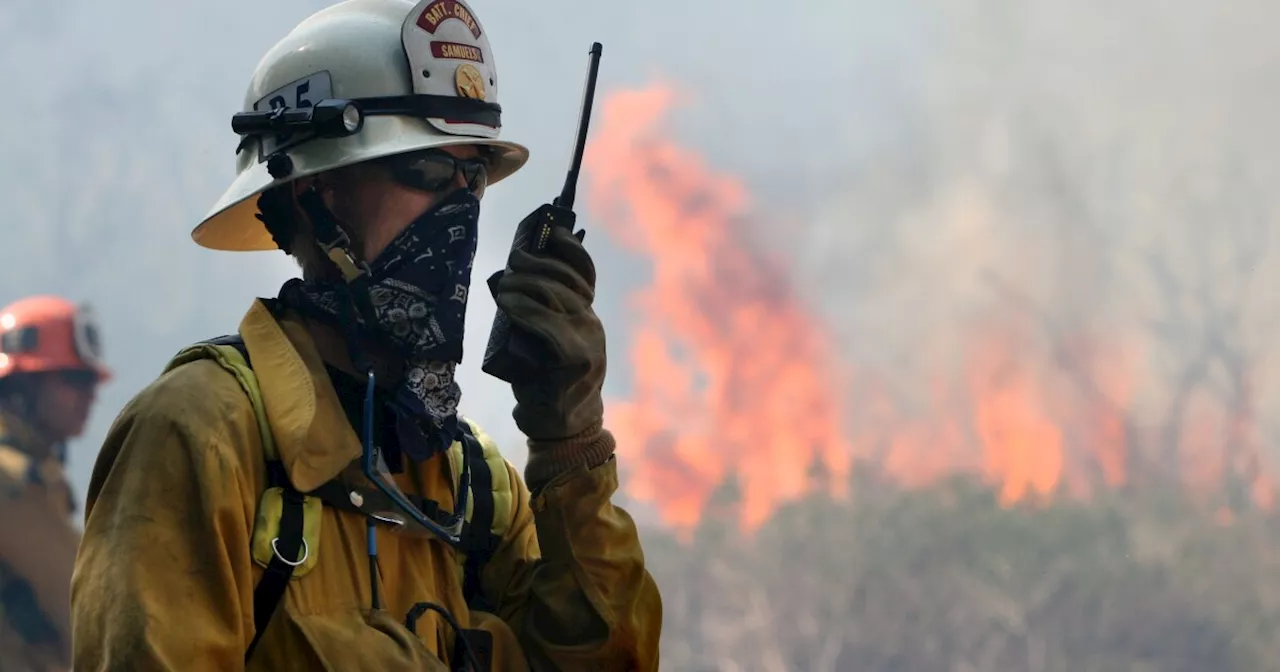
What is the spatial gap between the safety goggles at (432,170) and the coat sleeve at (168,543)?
2.18ft

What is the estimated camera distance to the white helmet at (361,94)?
10.5ft

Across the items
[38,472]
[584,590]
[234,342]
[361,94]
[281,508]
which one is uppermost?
[361,94]

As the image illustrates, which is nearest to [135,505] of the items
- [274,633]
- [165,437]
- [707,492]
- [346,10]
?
[165,437]

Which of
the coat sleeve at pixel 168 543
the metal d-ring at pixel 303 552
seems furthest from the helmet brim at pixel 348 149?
the metal d-ring at pixel 303 552

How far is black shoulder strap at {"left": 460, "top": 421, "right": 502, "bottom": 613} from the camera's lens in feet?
10.9

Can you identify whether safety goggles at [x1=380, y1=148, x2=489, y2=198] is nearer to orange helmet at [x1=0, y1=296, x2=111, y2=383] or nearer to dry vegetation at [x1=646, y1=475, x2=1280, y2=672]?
orange helmet at [x1=0, y1=296, x2=111, y2=383]

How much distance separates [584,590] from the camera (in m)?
3.26

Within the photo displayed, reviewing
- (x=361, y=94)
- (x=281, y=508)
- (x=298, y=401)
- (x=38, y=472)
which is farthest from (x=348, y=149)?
(x=38, y=472)

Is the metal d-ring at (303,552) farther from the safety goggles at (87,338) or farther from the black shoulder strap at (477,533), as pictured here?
the safety goggles at (87,338)

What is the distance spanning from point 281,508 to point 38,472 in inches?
305

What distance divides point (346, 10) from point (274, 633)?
1419 millimetres

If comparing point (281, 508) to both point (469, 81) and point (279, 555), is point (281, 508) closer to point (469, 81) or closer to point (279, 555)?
point (279, 555)

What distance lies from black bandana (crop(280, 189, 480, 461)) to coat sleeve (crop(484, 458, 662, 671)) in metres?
0.32

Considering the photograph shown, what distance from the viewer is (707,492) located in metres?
13.1
